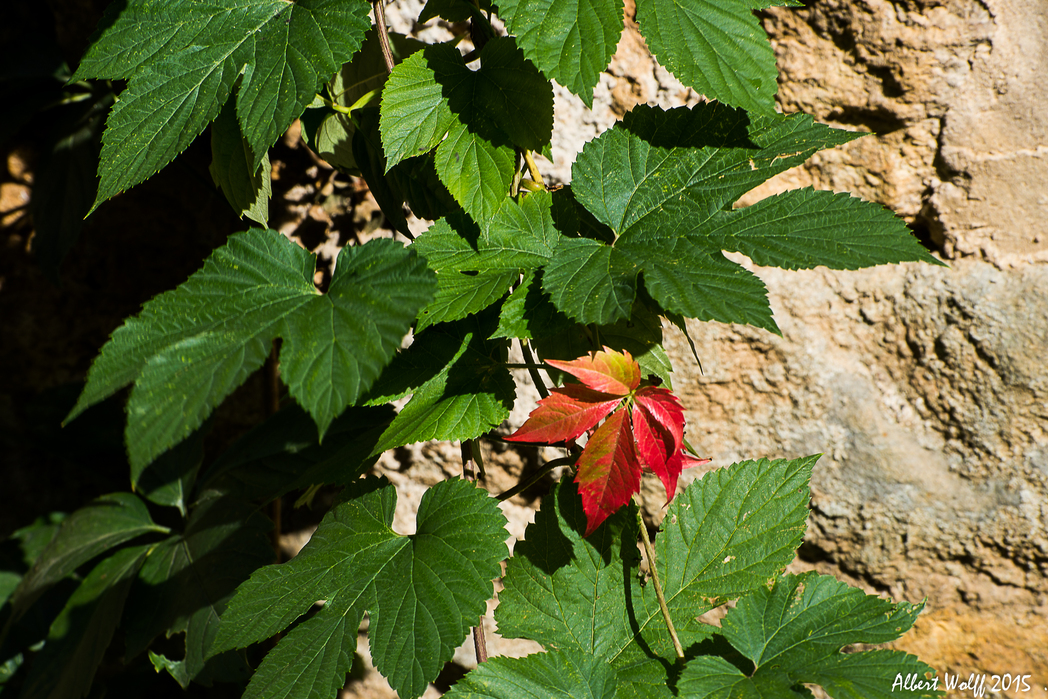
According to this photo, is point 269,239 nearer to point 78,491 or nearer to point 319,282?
point 319,282

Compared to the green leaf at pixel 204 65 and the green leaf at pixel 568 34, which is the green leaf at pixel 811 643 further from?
the green leaf at pixel 204 65

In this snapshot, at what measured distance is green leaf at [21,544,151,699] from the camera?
3.53 ft

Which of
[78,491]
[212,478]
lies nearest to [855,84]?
[212,478]

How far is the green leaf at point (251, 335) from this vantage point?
499 millimetres

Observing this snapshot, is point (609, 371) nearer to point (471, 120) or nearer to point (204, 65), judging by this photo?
point (471, 120)

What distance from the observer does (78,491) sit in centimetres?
173

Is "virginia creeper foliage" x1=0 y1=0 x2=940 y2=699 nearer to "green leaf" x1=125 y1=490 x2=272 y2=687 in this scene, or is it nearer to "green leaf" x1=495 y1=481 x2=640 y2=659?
"green leaf" x1=495 y1=481 x2=640 y2=659

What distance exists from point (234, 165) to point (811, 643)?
0.90m

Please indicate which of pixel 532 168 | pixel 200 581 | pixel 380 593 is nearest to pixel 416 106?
pixel 532 168

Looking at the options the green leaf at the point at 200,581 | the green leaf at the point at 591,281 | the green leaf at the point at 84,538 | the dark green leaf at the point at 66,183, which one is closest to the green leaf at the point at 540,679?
the green leaf at the point at 591,281

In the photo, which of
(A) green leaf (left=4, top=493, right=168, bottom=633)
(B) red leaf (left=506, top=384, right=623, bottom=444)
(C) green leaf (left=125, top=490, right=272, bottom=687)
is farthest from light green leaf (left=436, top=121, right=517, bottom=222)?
(A) green leaf (left=4, top=493, right=168, bottom=633)

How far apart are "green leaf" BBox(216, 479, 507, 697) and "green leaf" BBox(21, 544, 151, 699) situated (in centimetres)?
54

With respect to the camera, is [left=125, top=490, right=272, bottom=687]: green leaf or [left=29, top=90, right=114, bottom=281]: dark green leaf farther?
[left=29, top=90, right=114, bottom=281]: dark green leaf

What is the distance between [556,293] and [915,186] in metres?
0.90
